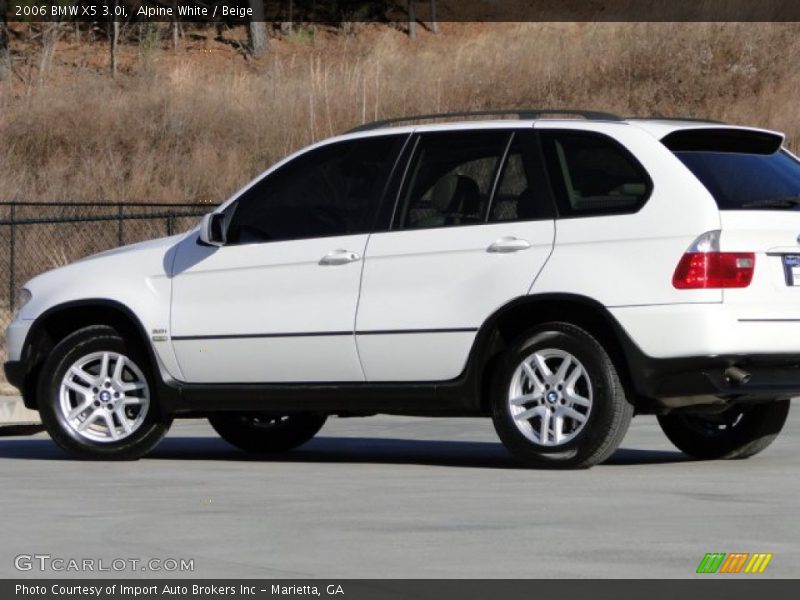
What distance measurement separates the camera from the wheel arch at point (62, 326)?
11.7m

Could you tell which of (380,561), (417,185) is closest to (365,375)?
(417,185)

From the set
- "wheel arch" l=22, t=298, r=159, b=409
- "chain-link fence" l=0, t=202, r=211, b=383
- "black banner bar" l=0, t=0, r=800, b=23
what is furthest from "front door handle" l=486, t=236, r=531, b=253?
"black banner bar" l=0, t=0, r=800, b=23

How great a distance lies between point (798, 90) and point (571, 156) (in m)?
24.1

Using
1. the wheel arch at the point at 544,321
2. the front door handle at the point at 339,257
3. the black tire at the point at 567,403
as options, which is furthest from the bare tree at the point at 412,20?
the black tire at the point at 567,403

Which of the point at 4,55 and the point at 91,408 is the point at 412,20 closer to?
the point at 4,55

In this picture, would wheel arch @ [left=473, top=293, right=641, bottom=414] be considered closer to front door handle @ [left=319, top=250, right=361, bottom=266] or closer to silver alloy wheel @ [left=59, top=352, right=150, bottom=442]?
front door handle @ [left=319, top=250, right=361, bottom=266]

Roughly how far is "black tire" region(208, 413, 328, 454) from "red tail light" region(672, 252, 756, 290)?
11.1 ft

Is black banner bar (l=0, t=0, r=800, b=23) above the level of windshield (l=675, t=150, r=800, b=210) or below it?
above

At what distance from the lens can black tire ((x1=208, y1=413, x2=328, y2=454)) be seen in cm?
1255

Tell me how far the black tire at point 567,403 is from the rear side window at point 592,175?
26.3 inches

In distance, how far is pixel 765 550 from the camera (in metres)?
7.34

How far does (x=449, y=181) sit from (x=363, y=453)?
91.4 inches

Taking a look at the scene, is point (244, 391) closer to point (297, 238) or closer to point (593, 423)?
point (297, 238)
